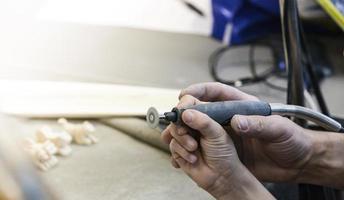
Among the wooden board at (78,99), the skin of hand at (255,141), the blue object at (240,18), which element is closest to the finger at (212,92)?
the skin of hand at (255,141)

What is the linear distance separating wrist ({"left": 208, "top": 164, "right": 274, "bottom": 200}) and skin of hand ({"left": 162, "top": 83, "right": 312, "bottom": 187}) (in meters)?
0.02

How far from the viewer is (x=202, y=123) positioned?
0.56m

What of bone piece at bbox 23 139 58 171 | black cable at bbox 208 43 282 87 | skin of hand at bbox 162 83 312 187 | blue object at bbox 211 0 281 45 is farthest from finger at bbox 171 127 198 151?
blue object at bbox 211 0 281 45

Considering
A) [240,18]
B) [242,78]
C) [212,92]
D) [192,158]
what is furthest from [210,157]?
[240,18]

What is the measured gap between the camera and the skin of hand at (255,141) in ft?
1.96

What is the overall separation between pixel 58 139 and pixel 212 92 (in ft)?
1.12

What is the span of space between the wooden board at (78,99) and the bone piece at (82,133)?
4 cm

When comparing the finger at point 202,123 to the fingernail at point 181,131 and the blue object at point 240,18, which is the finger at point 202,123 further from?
the blue object at point 240,18

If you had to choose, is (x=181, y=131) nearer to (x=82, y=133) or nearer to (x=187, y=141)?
(x=187, y=141)

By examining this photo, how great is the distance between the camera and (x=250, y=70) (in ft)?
4.26

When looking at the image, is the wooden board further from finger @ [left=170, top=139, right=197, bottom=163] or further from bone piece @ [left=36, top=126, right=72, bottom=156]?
finger @ [left=170, top=139, right=197, bottom=163]

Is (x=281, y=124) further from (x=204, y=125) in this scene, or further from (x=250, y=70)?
(x=250, y=70)

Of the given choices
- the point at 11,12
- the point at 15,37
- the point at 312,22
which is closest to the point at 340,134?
the point at 312,22

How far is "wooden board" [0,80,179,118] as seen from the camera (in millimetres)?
945
